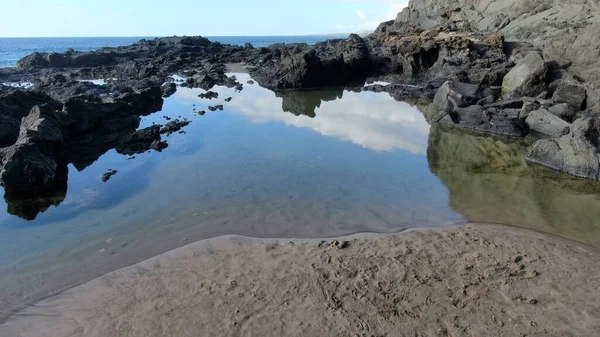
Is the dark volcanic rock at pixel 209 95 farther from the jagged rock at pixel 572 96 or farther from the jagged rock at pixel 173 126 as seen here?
the jagged rock at pixel 572 96

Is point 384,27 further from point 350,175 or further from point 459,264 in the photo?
point 459,264

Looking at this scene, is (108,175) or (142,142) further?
(142,142)

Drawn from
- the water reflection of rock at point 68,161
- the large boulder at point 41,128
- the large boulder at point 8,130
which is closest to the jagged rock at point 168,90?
the water reflection of rock at point 68,161

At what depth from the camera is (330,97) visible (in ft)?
78.9

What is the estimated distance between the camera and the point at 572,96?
52.4ft

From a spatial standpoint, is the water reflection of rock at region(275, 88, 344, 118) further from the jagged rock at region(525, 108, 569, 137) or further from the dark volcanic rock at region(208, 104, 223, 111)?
the jagged rock at region(525, 108, 569, 137)

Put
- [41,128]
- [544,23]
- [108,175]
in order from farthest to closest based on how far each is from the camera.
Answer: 1. [544,23]
2. [41,128]
3. [108,175]

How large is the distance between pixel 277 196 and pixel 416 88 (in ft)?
59.3

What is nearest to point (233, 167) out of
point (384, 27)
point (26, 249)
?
point (26, 249)

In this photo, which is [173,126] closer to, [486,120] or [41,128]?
[41,128]

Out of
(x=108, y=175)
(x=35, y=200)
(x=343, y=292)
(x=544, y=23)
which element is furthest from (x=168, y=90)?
(x=544, y=23)

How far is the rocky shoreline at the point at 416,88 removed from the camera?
1190 centimetres

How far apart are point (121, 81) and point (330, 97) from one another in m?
15.4

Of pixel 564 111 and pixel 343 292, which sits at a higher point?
pixel 564 111
